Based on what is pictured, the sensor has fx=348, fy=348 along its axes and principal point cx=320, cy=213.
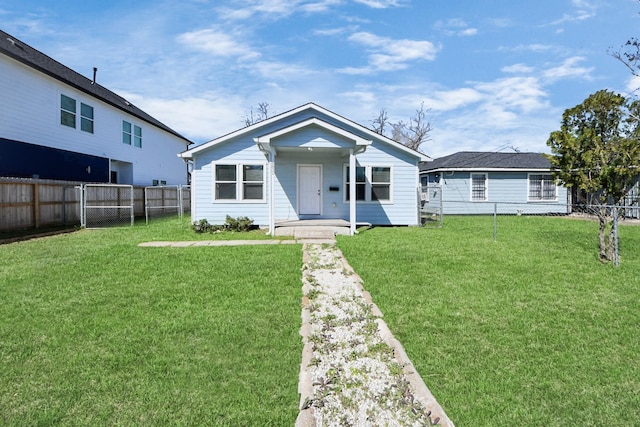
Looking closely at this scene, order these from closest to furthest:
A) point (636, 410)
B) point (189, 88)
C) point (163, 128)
Result: point (636, 410)
point (189, 88)
point (163, 128)

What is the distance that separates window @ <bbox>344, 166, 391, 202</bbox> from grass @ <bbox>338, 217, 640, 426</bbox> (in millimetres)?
5674

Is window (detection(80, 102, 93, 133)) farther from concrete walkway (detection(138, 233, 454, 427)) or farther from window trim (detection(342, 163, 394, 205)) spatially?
concrete walkway (detection(138, 233, 454, 427))

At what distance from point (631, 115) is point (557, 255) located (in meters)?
3.87

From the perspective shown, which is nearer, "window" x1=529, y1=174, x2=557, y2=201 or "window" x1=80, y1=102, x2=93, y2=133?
"window" x1=80, y1=102, x2=93, y2=133

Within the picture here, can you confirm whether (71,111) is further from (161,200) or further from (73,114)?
(161,200)

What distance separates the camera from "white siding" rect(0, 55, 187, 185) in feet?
42.1

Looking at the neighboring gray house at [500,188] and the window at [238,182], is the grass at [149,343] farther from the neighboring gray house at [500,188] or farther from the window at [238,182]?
the neighboring gray house at [500,188]

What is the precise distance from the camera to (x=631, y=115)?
8.26 meters

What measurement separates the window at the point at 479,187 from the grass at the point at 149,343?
54.0ft

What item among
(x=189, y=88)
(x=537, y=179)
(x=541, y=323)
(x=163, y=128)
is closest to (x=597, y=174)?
(x=541, y=323)

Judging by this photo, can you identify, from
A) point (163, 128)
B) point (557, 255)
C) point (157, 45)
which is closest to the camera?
point (557, 255)

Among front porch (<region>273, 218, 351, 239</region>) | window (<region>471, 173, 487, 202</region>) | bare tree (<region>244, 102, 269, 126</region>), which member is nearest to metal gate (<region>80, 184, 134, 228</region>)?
front porch (<region>273, 218, 351, 239</region>)

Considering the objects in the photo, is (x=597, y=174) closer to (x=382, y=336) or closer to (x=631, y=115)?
(x=631, y=115)

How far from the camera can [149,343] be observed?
3.59 meters
